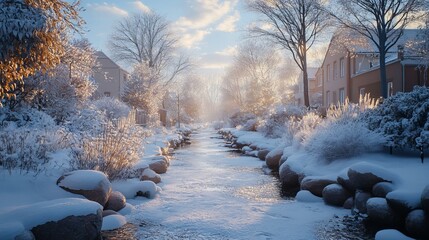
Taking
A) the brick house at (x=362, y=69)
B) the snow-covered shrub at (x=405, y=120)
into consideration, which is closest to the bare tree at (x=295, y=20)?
the brick house at (x=362, y=69)

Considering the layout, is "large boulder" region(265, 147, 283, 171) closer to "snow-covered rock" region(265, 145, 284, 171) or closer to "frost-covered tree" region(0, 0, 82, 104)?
"snow-covered rock" region(265, 145, 284, 171)

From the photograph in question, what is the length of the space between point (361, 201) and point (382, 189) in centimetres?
49

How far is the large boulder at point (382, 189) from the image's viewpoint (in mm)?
5889

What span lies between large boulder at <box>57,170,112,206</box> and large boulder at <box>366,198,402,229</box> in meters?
4.59

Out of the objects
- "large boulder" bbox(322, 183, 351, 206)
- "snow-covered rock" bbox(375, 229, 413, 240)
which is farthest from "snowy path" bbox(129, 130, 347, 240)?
"snow-covered rock" bbox(375, 229, 413, 240)

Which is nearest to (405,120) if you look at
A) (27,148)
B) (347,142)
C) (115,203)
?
(347,142)

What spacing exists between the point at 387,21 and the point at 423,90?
12296mm

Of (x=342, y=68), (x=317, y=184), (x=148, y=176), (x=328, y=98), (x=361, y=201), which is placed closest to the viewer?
(x=361, y=201)

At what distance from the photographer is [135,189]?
7547 millimetres

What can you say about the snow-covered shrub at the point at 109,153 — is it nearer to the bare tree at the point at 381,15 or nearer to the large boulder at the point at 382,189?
the large boulder at the point at 382,189

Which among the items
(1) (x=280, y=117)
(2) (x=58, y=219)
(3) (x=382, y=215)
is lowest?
(3) (x=382, y=215)

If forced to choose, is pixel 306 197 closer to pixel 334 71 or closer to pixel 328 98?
pixel 334 71

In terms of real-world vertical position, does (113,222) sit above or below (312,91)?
below

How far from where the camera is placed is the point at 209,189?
847 centimetres
